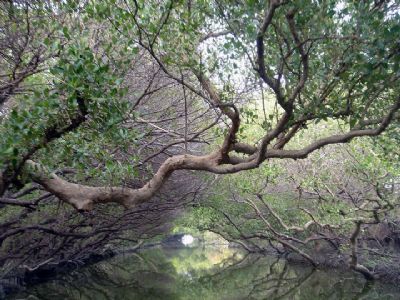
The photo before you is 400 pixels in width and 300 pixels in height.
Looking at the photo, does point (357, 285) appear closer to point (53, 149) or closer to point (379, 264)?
point (379, 264)

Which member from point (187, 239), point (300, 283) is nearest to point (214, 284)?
point (300, 283)

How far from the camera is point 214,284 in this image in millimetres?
14945

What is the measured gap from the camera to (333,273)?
14953 mm

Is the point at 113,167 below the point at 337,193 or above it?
below

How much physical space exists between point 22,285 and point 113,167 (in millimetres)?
12876

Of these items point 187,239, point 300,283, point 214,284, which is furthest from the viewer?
point 187,239

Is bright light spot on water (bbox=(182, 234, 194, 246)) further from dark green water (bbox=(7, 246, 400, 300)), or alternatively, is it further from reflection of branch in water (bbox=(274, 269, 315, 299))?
reflection of branch in water (bbox=(274, 269, 315, 299))

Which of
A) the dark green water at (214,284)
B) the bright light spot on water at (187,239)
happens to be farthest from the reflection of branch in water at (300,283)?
the bright light spot on water at (187,239)

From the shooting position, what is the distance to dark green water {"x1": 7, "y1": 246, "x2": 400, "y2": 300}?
12398 mm

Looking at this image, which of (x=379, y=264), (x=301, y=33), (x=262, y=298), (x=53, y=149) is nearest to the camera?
(x=301, y=33)

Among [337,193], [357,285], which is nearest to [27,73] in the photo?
[337,193]

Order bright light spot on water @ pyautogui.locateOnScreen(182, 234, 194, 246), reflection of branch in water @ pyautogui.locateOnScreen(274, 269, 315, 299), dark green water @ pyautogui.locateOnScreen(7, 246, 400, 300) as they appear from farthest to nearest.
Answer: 1. bright light spot on water @ pyautogui.locateOnScreen(182, 234, 194, 246)
2. reflection of branch in water @ pyautogui.locateOnScreen(274, 269, 315, 299)
3. dark green water @ pyautogui.locateOnScreen(7, 246, 400, 300)

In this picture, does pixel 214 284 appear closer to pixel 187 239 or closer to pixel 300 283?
pixel 300 283

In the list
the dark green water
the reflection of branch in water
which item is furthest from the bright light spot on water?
the reflection of branch in water
